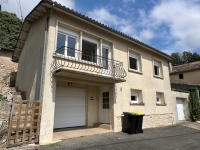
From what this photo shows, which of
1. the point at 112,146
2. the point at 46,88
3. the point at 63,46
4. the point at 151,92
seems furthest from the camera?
the point at 151,92

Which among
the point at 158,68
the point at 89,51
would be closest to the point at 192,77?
the point at 158,68

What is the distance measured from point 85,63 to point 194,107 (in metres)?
13.3

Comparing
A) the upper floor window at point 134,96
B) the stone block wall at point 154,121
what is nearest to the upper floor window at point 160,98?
the stone block wall at point 154,121

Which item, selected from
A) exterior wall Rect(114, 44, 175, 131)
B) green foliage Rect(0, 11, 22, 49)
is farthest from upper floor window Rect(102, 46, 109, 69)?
green foliage Rect(0, 11, 22, 49)

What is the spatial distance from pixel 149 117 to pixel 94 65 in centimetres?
597

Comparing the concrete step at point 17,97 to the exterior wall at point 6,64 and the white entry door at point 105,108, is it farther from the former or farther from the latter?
the exterior wall at point 6,64

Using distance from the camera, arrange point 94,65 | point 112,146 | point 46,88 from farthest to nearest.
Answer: point 94,65
point 46,88
point 112,146

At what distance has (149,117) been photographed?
10930 mm

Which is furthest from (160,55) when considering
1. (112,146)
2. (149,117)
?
(112,146)

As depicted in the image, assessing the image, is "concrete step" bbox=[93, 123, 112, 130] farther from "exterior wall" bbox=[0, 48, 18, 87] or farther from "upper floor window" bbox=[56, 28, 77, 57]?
"exterior wall" bbox=[0, 48, 18, 87]

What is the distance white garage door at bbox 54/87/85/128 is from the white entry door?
1334 mm

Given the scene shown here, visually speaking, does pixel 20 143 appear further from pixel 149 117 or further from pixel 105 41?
pixel 149 117

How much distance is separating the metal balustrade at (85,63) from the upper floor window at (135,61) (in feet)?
5.83

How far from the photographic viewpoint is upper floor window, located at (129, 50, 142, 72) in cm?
1146
